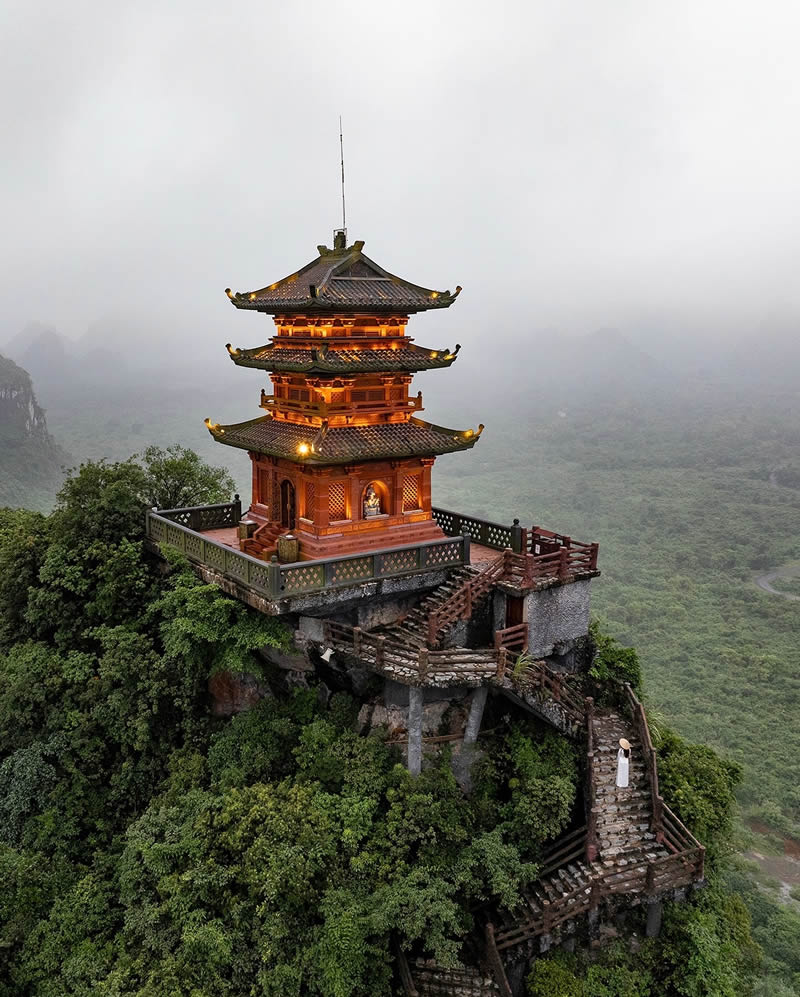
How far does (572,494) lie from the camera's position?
10025 centimetres

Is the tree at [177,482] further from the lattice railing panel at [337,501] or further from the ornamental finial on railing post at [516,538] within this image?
the ornamental finial on railing post at [516,538]

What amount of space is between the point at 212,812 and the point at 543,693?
770 cm

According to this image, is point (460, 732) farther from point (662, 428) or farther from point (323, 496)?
point (662, 428)

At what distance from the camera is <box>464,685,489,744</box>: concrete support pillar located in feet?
58.3

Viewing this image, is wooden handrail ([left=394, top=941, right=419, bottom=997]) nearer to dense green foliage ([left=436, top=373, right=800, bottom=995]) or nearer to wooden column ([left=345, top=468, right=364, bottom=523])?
dense green foliage ([left=436, top=373, right=800, bottom=995])

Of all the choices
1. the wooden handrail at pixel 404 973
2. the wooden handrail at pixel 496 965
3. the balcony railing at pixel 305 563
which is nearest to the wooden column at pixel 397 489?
the balcony railing at pixel 305 563

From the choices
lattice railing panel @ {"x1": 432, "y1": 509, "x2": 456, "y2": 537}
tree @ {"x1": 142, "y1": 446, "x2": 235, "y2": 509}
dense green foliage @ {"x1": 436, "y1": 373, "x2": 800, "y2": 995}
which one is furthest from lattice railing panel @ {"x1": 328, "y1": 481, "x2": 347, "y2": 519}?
dense green foliage @ {"x1": 436, "y1": 373, "x2": 800, "y2": 995}

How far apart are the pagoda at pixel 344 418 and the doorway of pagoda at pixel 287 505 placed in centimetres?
3

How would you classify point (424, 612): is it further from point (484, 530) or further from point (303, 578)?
point (484, 530)

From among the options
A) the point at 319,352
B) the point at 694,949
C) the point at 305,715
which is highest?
the point at 319,352

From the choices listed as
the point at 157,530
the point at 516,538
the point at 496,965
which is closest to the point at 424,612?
the point at 516,538

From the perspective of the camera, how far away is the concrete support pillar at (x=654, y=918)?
645 inches

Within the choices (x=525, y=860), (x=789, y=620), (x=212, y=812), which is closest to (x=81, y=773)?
(x=212, y=812)

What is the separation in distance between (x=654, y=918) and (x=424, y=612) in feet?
26.8
